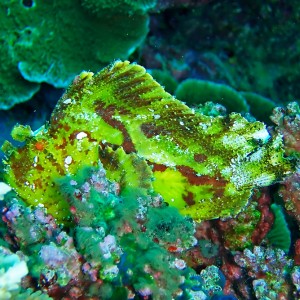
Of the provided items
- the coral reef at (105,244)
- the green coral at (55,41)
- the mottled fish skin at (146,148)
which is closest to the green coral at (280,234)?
the mottled fish skin at (146,148)

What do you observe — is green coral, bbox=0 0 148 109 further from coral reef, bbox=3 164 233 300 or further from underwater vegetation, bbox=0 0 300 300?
→ coral reef, bbox=3 164 233 300

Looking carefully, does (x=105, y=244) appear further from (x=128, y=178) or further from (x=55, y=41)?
(x=55, y=41)

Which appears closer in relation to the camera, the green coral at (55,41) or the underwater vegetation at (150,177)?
the underwater vegetation at (150,177)

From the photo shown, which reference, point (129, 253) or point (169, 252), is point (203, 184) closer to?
point (169, 252)

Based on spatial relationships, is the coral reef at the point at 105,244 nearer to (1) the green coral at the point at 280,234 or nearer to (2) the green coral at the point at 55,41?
(1) the green coral at the point at 280,234

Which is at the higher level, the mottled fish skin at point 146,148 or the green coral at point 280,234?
the mottled fish skin at point 146,148

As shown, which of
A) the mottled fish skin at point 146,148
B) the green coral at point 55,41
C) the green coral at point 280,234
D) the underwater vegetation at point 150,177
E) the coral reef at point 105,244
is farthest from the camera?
the green coral at point 55,41
